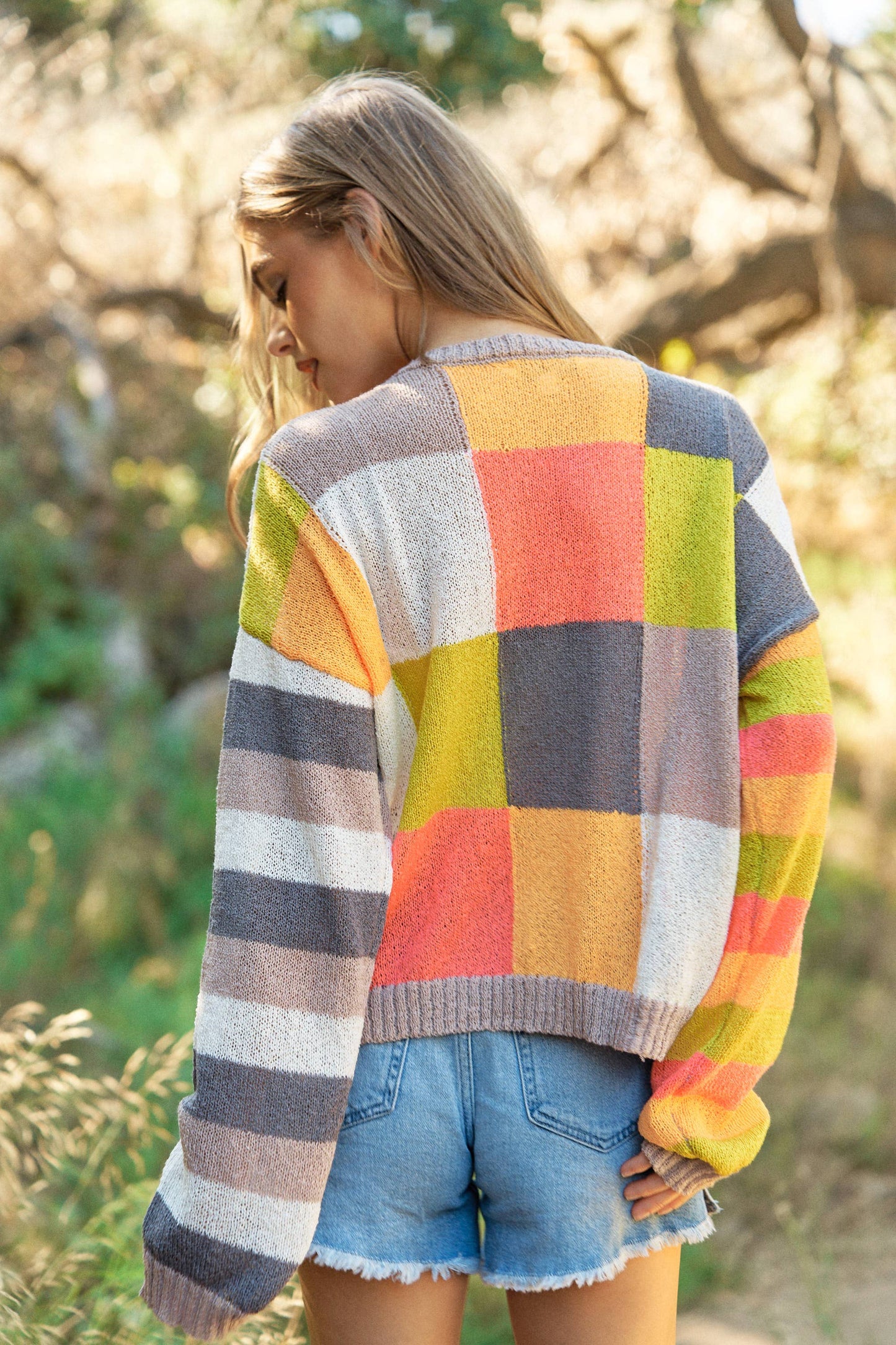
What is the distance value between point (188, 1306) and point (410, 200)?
108 cm

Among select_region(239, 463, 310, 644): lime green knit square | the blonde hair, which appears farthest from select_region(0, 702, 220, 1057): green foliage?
the blonde hair

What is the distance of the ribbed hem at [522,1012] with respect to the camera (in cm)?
115

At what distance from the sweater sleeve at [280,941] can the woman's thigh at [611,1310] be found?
0.73 feet

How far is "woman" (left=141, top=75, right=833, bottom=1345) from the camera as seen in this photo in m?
1.12

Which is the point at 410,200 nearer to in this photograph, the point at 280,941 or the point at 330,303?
the point at 330,303

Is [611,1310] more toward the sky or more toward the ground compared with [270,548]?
more toward the ground

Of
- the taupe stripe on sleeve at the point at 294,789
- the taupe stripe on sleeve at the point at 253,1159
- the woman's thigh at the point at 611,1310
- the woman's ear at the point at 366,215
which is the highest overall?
the woman's ear at the point at 366,215

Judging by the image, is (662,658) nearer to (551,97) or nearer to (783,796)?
(783,796)

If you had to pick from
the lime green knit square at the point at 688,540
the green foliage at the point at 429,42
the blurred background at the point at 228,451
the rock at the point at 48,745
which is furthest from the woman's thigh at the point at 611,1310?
the rock at the point at 48,745

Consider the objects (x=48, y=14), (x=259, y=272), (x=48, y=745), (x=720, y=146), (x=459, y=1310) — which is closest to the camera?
(x=459, y=1310)

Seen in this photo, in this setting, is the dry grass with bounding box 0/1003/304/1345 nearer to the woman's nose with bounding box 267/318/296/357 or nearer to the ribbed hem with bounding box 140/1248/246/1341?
the ribbed hem with bounding box 140/1248/246/1341

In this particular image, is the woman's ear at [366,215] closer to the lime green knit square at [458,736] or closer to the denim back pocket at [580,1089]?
the lime green knit square at [458,736]

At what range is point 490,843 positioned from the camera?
3.91 feet

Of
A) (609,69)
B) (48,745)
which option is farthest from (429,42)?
(48,745)
